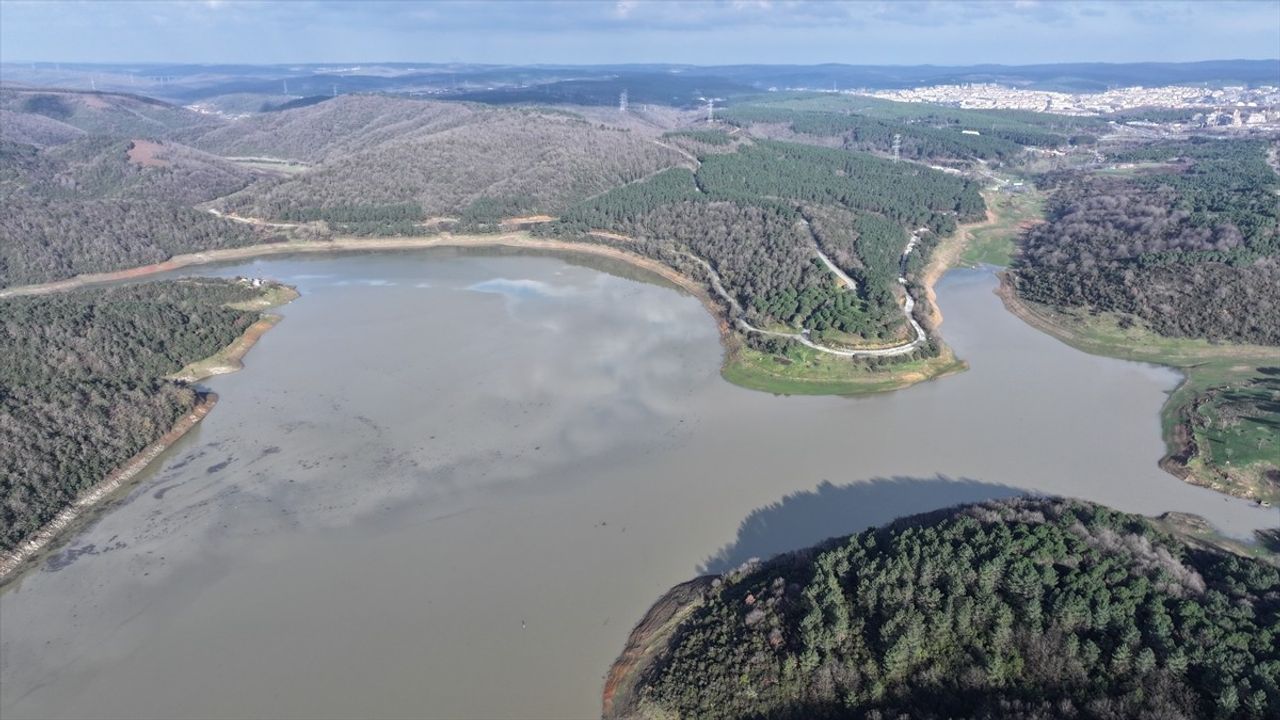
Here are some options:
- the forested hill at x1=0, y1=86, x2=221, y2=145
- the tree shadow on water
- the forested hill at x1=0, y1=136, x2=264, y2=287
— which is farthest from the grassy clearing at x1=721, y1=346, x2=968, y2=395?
the forested hill at x1=0, y1=86, x2=221, y2=145

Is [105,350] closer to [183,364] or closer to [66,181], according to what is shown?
[183,364]

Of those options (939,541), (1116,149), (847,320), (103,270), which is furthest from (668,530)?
(1116,149)

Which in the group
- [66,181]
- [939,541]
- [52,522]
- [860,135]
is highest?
[860,135]

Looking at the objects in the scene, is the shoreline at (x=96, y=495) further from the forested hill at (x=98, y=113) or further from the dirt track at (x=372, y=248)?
the forested hill at (x=98, y=113)

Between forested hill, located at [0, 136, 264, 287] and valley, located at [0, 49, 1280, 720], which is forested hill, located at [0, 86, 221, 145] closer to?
forested hill, located at [0, 136, 264, 287]

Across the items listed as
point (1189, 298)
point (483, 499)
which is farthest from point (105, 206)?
point (1189, 298)

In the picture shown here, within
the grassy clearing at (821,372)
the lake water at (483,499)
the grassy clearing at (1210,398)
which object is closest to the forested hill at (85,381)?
the lake water at (483,499)

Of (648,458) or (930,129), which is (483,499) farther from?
(930,129)
